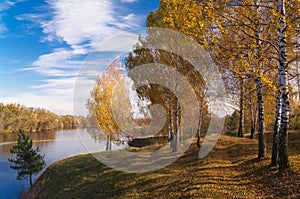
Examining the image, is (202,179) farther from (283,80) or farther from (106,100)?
(106,100)

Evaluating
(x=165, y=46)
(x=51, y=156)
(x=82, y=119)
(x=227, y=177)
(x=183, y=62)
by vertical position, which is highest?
(x=165, y=46)

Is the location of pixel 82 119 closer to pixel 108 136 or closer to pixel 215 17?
pixel 108 136

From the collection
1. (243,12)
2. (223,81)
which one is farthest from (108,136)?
(243,12)

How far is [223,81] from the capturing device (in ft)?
48.3

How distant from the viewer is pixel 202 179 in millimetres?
10055

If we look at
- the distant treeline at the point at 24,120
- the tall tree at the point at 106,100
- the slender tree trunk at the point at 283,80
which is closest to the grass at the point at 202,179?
the slender tree trunk at the point at 283,80

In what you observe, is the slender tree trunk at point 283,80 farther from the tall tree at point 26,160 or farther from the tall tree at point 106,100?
the tall tree at point 26,160

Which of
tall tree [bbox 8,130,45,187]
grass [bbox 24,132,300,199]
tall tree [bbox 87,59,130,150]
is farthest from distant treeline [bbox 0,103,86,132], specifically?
grass [bbox 24,132,300,199]

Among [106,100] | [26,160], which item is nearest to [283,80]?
[106,100]

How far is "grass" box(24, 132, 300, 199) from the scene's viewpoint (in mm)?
8539

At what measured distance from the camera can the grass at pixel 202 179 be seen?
8539 millimetres

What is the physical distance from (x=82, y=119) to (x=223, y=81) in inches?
683

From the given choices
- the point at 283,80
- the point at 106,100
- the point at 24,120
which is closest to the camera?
the point at 283,80

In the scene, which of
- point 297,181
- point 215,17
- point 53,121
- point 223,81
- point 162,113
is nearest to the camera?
point 297,181
